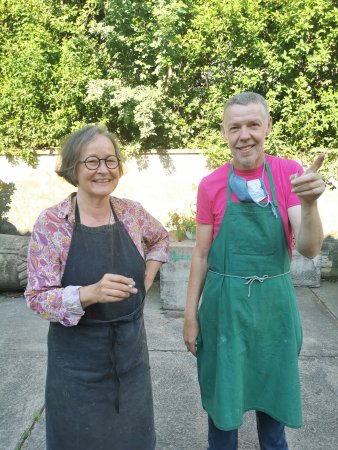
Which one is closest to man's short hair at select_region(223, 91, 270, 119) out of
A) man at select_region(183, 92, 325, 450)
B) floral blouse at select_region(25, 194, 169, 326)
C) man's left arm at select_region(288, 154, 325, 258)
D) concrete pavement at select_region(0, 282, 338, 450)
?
man at select_region(183, 92, 325, 450)

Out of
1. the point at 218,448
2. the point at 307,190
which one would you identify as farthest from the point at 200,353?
the point at 307,190

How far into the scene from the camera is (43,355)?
368 cm

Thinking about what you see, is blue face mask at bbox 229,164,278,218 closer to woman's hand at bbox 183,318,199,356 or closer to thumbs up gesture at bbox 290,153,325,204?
thumbs up gesture at bbox 290,153,325,204

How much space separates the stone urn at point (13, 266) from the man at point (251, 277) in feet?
12.8

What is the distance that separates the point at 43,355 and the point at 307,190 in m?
3.03

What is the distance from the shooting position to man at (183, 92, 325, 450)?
1.82m

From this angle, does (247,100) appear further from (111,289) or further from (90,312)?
(90,312)

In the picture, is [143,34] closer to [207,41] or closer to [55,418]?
[207,41]

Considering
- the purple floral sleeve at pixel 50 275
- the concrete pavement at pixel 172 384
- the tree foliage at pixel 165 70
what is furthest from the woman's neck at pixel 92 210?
the tree foliage at pixel 165 70

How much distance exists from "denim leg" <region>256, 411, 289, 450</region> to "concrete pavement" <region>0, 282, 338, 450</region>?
19.4 inches

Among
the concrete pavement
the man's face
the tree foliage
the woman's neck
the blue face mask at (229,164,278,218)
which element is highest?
the tree foliage

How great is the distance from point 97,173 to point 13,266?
4.08 metres

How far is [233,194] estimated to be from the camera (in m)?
1.89

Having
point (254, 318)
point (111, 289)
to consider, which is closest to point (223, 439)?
point (254, 318)
